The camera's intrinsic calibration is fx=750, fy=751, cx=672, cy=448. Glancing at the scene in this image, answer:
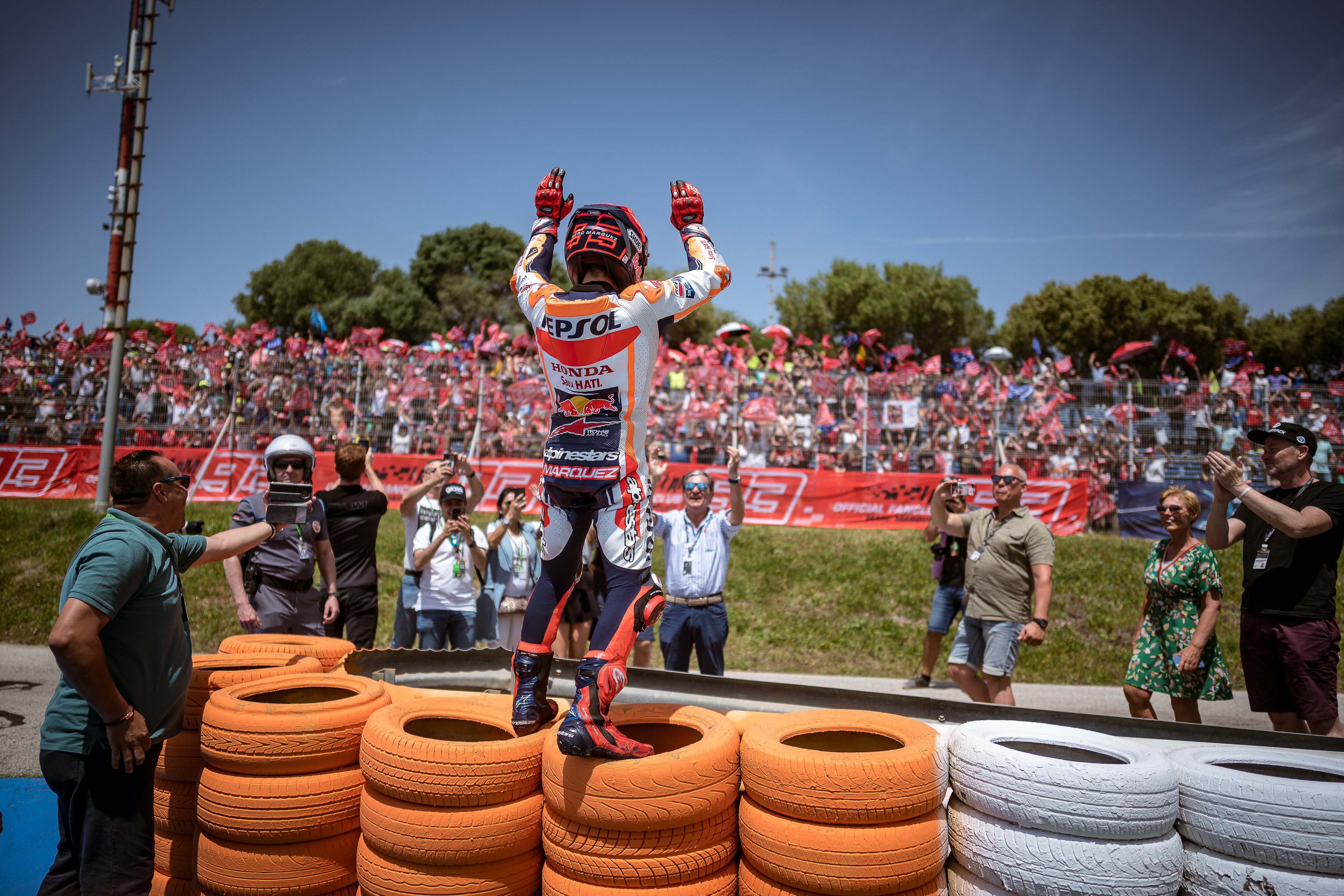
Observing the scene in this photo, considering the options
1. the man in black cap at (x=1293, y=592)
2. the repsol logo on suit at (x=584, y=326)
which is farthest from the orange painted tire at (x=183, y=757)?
the man in black cap at (x=1293, y=592)

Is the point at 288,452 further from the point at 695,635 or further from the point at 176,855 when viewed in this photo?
the point at 695,635

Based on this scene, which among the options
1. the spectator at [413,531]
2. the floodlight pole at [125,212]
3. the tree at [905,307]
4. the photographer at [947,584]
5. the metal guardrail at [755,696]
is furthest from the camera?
the tree at [905,307]

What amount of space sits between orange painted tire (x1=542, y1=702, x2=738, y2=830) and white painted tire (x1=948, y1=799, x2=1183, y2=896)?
907 millimetres

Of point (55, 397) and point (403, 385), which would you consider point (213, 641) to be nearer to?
point (403, 385)

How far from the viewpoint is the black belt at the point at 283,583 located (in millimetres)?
5254

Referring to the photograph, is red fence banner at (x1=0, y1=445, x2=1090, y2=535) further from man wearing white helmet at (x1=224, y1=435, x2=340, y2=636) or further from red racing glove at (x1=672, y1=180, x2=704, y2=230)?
red racing glove at (x1=672, y1=180, x2=704, y2=230)

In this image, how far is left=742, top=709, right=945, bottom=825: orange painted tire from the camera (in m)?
2.51

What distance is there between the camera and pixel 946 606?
7824mm

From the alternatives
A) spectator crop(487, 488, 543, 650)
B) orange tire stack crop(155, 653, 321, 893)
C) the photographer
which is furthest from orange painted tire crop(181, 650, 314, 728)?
the photographer

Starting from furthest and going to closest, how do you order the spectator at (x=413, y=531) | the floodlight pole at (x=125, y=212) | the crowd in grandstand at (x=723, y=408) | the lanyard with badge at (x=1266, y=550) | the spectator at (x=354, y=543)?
the crowd in grandstand at (x=723, y=408) < the floodlight pole at (x=125, y=212) < the spectator at (x=413, y=531) < the spectator at (x=354, y=543) < the lanyard with badge at (x=1266, y=550)

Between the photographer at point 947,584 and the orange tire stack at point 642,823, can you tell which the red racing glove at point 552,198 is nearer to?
the orange tire stack at point 642,823

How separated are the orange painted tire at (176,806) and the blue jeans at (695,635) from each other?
3401 mm

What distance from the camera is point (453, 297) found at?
1758 inches

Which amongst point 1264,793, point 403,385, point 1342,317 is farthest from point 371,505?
point 1342,317
